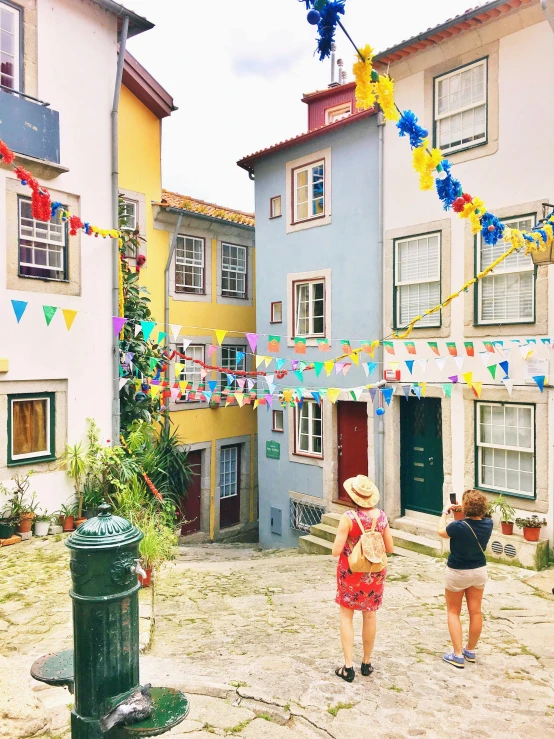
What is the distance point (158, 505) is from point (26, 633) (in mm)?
5897

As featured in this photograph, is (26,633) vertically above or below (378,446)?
below

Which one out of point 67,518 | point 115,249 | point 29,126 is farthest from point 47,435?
point 29,126

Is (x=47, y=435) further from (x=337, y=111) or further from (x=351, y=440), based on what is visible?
(x=337, y=111)

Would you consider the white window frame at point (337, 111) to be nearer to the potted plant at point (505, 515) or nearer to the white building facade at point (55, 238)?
the white building facade at point (55, 238)

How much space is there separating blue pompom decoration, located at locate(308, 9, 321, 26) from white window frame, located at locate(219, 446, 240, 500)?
1304 cm

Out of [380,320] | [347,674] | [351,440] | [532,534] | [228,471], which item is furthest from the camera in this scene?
[228,471]

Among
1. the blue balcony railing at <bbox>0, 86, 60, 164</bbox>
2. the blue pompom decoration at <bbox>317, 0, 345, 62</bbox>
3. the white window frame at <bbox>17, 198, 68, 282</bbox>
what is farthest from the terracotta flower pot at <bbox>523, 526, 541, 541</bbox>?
the blue balcony railing at <bbox>0, 86, 60, 164</bbox>

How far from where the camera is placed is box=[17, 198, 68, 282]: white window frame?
31.3 feet

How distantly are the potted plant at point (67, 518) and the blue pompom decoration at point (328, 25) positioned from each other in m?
8.23

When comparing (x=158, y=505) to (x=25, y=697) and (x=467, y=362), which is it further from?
(x=25, y=697)

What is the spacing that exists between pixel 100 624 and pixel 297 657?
297cm

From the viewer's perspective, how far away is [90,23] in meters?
10.2

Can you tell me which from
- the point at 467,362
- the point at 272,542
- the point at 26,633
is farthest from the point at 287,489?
the point at 26,633

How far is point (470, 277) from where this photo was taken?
32.1 feet
